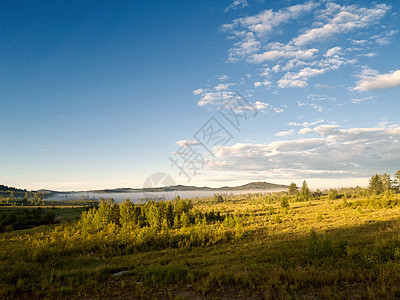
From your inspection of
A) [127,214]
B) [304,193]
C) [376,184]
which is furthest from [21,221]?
[376,184]

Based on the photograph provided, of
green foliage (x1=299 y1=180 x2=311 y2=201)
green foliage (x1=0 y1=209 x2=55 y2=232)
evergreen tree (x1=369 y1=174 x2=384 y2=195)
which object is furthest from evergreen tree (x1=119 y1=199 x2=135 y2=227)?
evergreen tree (x1=369 y1=174 x2=384 y2=195)

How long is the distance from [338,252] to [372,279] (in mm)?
4938

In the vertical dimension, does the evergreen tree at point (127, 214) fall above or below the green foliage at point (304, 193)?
above

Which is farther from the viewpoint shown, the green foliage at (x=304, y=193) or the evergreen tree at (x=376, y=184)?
the green foliage at (x=304, y=193)

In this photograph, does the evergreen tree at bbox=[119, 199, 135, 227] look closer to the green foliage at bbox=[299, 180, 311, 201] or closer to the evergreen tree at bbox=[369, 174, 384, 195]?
the green foliage at bbox=[299, 180, 311, 201]

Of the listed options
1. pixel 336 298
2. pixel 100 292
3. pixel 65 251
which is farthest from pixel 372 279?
pixel 65 251

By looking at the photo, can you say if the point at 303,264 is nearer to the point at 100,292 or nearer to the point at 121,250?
the point at 100,292

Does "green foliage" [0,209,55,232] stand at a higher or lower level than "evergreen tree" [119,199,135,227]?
lower

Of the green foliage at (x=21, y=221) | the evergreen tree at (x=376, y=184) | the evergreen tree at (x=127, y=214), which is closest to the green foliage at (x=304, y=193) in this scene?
the evergreen tree at (x=376, y=184)

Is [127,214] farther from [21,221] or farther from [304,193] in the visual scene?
[304,193]

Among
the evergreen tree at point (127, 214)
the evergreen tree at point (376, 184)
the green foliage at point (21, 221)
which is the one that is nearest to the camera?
the evergreen tree at point (127, 214)

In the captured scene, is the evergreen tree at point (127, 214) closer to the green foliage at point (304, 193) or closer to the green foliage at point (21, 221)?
the green foliage at point (21, 221)

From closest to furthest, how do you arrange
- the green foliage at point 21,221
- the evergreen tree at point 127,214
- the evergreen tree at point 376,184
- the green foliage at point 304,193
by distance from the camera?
the evergreen tree at point 127,214 < the green foliage at point 21,221 < the evergreen tree at point 376,184 < the green foliage at point 304,193

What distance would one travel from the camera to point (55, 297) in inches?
394
